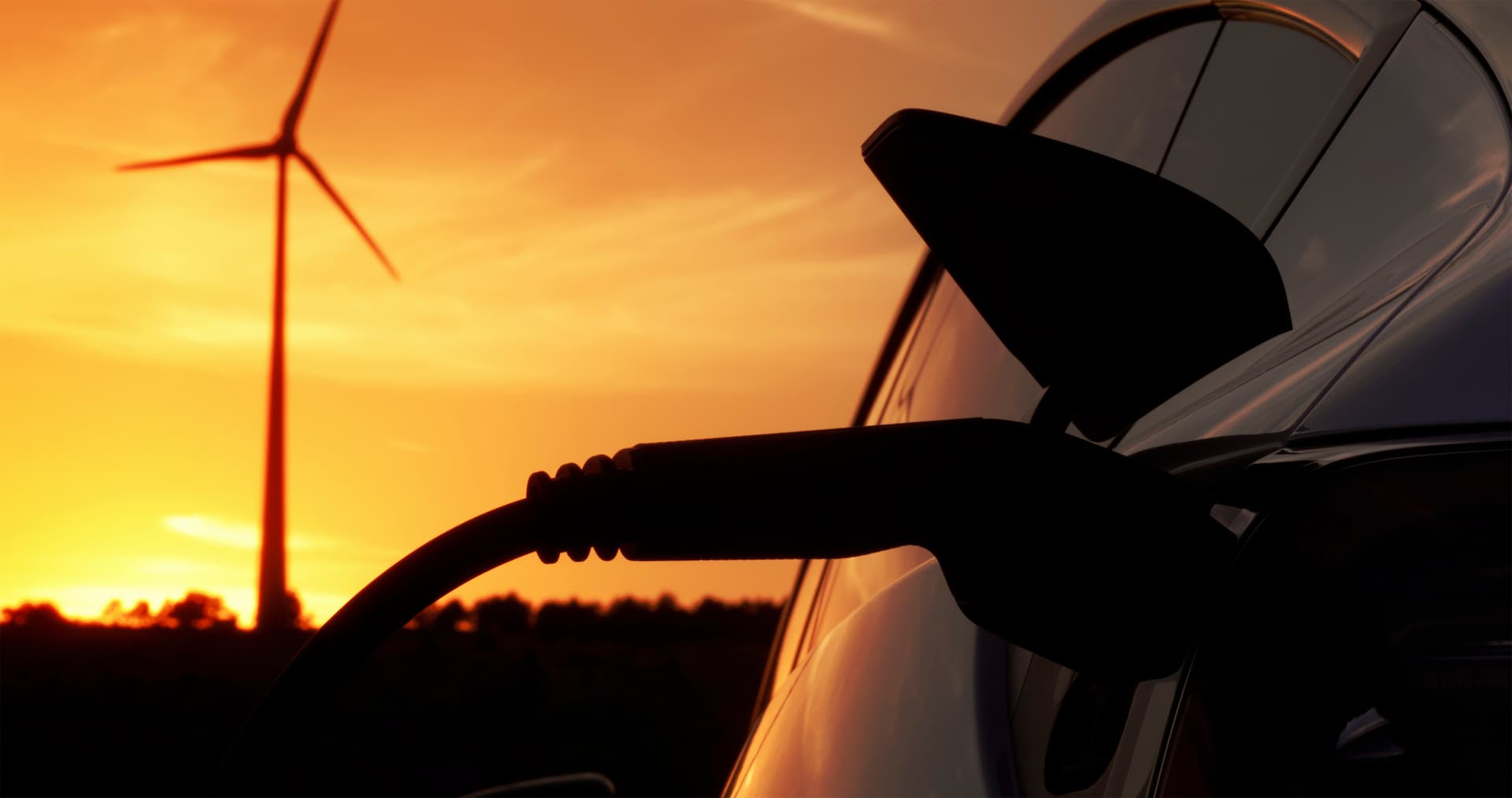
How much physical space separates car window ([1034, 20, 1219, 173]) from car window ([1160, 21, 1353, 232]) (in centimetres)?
4

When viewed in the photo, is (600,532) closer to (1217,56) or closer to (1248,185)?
(1248,185)

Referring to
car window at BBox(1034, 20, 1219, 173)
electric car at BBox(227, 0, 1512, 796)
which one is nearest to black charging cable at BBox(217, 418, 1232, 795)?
electric car at BBox(227, 0, 1512, 796)

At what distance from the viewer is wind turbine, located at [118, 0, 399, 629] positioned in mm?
15281

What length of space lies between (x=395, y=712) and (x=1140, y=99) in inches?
1192

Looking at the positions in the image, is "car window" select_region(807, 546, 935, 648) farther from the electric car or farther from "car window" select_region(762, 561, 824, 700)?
the electric car

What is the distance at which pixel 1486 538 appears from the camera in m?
0.78

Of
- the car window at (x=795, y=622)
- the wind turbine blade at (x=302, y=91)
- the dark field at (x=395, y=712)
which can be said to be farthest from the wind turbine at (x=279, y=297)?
the car window at (x=795, y=622)

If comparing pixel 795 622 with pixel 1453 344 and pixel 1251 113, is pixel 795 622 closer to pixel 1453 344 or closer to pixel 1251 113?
pixel 1251 113

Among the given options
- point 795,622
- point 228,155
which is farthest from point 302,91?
point 795,622

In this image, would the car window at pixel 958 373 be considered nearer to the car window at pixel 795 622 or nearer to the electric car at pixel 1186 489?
the car window at pixel 795 622

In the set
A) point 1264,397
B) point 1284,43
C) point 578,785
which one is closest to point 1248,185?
point 1284,43

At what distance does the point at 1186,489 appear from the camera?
84 cm

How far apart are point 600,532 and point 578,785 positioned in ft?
4.65

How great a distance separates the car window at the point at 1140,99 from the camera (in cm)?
167
